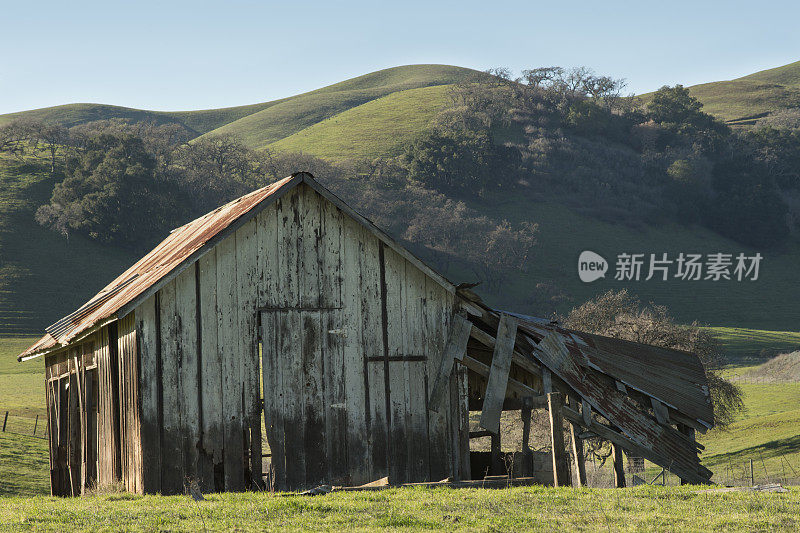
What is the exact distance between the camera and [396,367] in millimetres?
17000

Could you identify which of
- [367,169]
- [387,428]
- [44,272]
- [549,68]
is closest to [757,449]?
[387,428]

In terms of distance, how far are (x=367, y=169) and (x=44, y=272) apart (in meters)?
47.9

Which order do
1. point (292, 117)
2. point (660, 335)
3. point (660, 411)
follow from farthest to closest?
point (292, 117), point (660, 335), point (660, 411)

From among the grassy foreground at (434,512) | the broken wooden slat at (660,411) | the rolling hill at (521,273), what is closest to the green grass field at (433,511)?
the grassy foreground at (434,512)

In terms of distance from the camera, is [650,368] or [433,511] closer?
[433,511]

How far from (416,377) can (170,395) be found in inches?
189

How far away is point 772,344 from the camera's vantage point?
252 feet

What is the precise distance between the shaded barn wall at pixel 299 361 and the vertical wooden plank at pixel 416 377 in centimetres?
2

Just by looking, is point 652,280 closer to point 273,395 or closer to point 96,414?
point 96,414

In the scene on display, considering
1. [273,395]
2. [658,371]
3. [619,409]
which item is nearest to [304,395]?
[273,395]

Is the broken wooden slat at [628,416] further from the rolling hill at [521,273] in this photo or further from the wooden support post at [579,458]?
the rolling hill at [521,273]

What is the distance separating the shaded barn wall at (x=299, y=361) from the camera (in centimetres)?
1546

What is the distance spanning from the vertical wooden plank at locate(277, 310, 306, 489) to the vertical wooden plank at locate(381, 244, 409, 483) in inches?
69.3

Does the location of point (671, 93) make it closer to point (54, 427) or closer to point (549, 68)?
point (549, 68)
